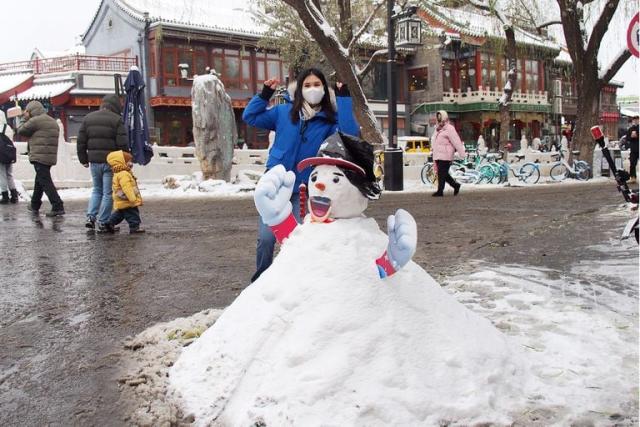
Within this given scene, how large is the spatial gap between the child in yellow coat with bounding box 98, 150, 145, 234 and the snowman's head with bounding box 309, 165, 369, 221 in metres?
5.40

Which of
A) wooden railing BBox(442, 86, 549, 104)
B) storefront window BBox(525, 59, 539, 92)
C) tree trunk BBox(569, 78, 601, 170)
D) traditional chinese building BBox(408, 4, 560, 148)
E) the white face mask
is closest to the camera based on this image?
the white face mask

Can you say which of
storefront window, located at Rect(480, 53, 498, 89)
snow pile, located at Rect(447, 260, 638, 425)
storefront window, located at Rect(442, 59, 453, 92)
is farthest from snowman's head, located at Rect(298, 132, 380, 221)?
storefront window, located at Rect(480, 53, 498, 89)

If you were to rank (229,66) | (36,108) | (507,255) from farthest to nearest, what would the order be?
(229,66) < (36,108) < (507,255)

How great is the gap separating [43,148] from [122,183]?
3.07m

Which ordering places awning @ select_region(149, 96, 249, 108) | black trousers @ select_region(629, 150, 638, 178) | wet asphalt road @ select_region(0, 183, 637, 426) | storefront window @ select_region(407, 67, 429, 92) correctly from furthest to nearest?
storefront window @ select_region(407, 67, 429, 92) → awning @ select_region(149, 96, 249, 108) → black trousers @ select_region(629, 150, 638, 178) → wet asphalt road @ select_region(0, 183, 637, 426)

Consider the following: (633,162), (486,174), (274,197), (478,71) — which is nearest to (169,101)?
(486,174)

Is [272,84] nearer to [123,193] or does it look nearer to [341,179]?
[341,179]

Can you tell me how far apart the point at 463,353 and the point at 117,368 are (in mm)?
1798

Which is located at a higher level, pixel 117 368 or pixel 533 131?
pixel 533 131

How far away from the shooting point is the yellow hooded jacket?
7.94 metres

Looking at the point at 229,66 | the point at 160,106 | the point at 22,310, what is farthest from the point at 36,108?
the point at 229,66

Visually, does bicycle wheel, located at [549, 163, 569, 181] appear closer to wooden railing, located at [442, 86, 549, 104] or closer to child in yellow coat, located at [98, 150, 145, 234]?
child in yellow coat, located at [98, 150, 145, 234]

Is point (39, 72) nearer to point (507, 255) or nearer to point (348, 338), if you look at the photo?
point (507, 255)

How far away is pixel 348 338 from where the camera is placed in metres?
2.62
